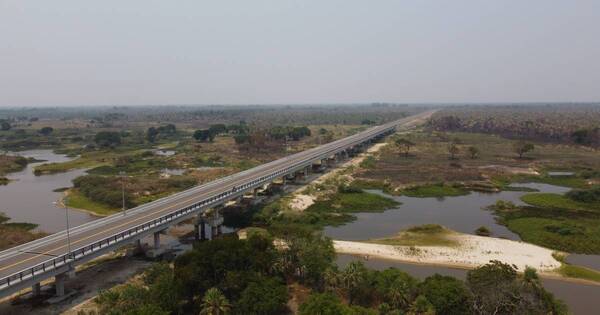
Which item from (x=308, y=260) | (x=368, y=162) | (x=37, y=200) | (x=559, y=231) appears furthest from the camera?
(x=368, y=162)

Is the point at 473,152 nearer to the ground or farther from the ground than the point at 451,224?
farther from the ground

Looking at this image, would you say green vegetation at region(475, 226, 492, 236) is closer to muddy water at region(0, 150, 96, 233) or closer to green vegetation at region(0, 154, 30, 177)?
muddy water at region(0, 150, 96, 233)

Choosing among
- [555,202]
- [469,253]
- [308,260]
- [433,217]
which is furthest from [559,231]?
[308,260]

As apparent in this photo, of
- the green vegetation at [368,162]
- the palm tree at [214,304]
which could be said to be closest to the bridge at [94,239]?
the palm tree at [214,304]

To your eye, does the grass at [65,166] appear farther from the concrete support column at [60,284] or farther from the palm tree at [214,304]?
→ the palm tree at [214,304]

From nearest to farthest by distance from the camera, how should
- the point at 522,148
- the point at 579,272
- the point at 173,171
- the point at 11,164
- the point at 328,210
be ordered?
the point at 579,272 → the point at 328,210 → the point at 173,171 → the point at 11,164 → the point at 522,148

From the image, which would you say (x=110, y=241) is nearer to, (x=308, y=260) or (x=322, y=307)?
(x=308, y=260)

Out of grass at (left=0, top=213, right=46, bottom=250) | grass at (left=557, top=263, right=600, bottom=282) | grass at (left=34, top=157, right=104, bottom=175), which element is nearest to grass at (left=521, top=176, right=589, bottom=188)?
grass at (left=557, top=263, right=600, bottom=282)
